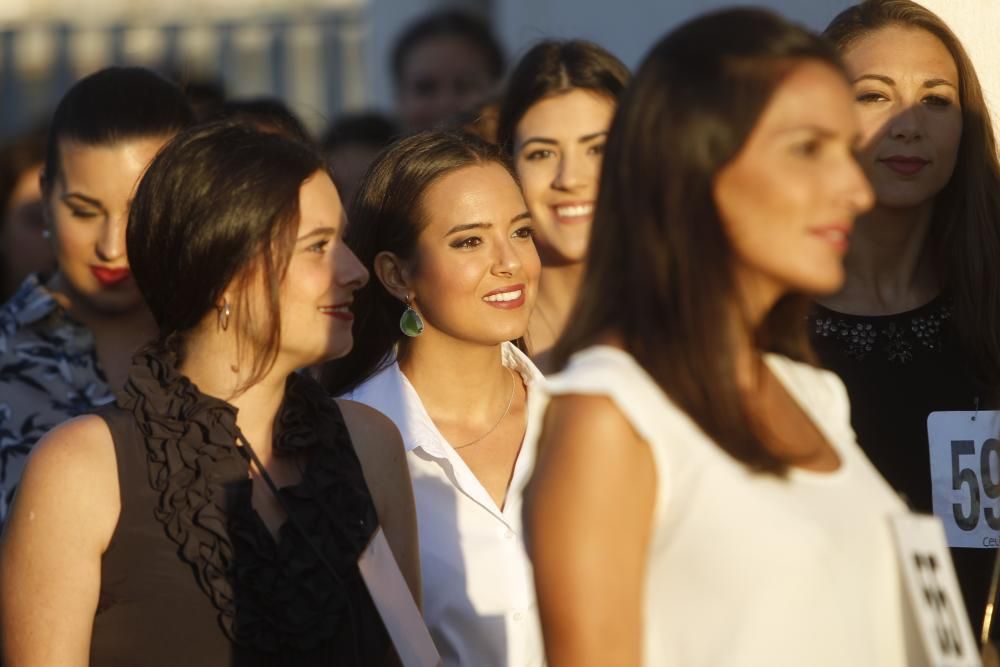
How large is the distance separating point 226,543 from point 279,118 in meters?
2.51

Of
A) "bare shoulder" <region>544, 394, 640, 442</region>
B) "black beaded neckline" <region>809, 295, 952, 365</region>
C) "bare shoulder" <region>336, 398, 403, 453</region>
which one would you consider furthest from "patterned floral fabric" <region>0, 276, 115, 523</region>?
"bare shoulder" <region>544, 394, 640, 442</region>

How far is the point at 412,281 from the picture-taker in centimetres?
484

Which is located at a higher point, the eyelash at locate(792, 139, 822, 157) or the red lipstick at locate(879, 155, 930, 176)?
the eyelash at locate(792, 139, 822, 157)

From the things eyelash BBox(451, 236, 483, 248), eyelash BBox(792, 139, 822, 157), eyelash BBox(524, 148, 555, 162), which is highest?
eyelash BBox(792, 139, 822, 157)

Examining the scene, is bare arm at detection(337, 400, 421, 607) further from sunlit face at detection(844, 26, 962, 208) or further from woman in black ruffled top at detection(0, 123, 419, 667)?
sunlit face at detection(844, 26, 962, 208)

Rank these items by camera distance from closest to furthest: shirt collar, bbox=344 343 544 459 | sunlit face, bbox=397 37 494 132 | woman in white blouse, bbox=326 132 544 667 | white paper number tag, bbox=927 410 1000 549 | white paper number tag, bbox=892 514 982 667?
1. white paper number tag, bbox=892 514 982 667
2. white paper number tag, bbox=927 410 1000 549
3. woman in white blouse, bbox=326 132 544 667
4. shirt collar, bbox=344 343 544 459
5. sunlit face, bbox=397 37 494 132

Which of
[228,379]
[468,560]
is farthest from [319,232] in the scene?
[468,560]

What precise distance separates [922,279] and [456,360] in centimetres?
126

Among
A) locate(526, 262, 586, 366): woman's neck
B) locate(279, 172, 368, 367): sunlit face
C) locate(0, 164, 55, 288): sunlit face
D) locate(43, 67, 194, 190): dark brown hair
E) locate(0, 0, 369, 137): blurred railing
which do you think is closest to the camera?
locate(279, 172, 368, 367): sunlit face

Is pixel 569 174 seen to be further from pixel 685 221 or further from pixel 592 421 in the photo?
pixel 592 421

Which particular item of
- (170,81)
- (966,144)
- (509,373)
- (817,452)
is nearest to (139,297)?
(170,81)

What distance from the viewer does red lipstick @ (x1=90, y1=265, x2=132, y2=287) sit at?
5.14m

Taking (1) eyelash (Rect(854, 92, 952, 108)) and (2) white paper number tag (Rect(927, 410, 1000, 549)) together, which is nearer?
(2) white paper number tag (Rect(927, 410, 1000, 549))

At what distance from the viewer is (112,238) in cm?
508
